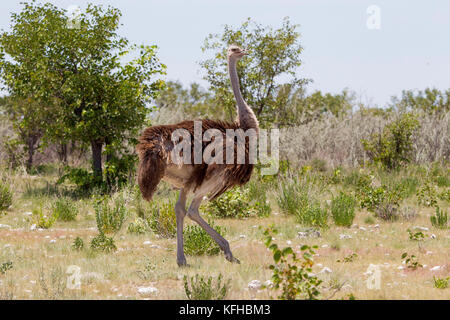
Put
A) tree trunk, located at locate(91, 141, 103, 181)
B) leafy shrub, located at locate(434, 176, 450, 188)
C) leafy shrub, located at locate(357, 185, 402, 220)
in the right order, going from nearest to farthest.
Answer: leafy shrub, located at locate(357, 185, 402, 220), tree trunk, located at locate(91, 141, 103, 181), leafy shrub, located at locate(434, 176, 450, 188)

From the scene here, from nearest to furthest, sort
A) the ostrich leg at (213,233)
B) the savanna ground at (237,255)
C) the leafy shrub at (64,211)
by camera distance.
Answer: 1. the savanna ground at (237,255)
2. the ostrich leg at (213,233)
3. the leafy shrub at (64,211)

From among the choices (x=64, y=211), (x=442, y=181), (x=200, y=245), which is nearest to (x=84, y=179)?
(x=64, y=211)

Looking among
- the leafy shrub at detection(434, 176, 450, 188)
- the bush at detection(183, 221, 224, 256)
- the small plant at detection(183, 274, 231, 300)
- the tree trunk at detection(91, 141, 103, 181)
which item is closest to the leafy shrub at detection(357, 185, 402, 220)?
the bush at detection(183, 221, 224, 256)

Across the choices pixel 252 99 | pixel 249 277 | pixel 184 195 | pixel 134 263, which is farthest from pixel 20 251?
pixel 252 99

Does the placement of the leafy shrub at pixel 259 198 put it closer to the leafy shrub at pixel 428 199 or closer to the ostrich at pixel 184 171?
the leafy shrub at pixel 428 199

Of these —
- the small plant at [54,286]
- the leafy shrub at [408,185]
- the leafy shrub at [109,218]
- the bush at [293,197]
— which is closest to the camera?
the small plant at [54,286]

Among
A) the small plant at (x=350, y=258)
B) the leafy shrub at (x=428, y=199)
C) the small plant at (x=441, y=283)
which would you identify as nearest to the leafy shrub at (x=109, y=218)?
the small plant at (x=350, y=258)

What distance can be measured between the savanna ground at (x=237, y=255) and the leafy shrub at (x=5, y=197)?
21 centimetres

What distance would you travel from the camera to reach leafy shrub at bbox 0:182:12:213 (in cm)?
1097

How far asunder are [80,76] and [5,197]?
3.52m

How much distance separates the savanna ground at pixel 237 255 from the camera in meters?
5.11

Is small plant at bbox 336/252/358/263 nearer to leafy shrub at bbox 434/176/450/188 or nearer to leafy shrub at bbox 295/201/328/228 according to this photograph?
leafy shrub at bbox 295/201/328/228

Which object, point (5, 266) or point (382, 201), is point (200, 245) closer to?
point (5, 266)

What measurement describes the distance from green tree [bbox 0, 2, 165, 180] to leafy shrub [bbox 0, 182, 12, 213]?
251 centimetres
